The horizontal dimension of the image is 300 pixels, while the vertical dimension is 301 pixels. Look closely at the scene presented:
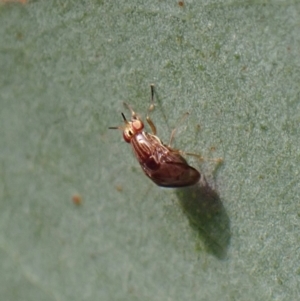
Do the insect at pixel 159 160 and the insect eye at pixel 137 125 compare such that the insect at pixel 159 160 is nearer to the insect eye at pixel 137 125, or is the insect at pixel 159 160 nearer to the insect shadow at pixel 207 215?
the insect eye at pixel 137 125

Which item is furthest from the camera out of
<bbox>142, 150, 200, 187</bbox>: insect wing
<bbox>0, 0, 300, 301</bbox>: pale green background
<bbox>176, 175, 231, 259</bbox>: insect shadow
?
<bbox>176, 175, 231, 259</bbox>: insect shadow

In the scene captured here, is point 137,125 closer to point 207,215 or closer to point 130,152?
point 130,152

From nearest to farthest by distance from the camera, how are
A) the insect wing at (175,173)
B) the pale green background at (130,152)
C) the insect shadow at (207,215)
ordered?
the pale green background at (130,152), the insect wing at (175,173), the insect shadow at (207,215)

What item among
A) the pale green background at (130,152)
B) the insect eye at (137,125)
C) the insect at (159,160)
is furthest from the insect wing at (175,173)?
the insect eye at (137,125)

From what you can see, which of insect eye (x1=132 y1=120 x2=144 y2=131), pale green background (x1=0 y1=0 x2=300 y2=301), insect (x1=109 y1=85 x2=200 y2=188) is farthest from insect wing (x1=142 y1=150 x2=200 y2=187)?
insect eye (x1=132 y1=120 x2=144 y2=131)

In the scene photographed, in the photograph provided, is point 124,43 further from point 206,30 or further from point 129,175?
point 129,175

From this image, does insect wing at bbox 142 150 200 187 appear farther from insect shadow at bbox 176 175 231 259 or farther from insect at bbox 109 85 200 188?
insect shadow at bbox 176 175 231 259
